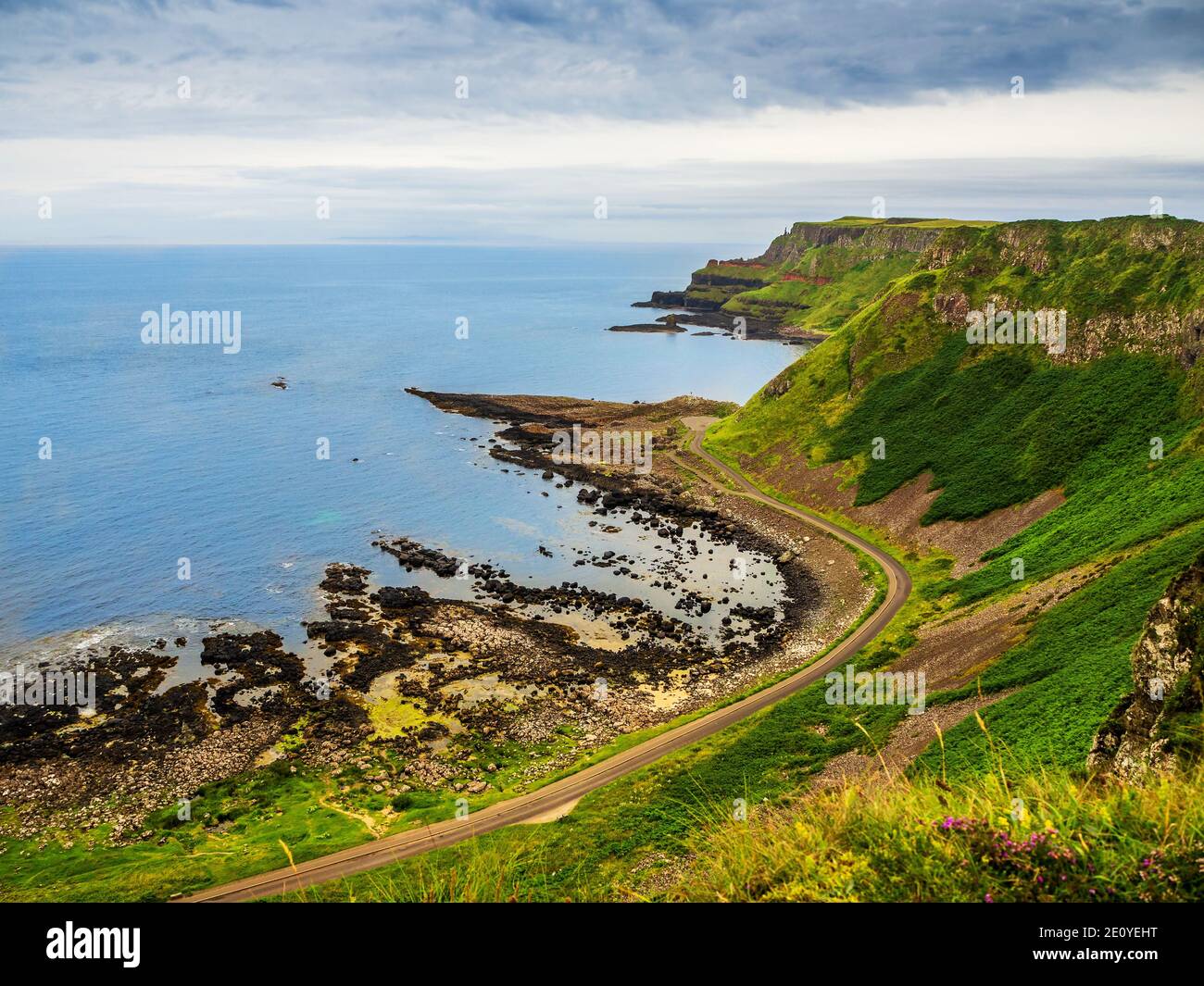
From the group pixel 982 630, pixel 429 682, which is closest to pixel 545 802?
pixel 429 682

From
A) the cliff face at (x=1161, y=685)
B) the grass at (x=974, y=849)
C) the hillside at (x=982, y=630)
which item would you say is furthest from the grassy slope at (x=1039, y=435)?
the grass at (x=974, y=849)

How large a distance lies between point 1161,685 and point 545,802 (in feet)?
96.6

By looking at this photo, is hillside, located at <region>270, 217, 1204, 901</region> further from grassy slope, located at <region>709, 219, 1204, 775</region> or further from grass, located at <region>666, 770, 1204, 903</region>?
grassy slope, located at <region>709, 219, 1204, 775</region>

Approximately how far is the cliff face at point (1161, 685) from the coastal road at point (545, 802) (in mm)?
24011

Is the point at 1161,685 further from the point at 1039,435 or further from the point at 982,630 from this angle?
the point at 1039,435

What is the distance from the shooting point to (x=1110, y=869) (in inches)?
306

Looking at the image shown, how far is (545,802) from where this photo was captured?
42.3 metres

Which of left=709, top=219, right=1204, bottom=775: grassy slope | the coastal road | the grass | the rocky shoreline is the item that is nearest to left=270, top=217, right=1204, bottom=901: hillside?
the grass

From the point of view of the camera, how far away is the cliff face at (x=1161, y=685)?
20.7m

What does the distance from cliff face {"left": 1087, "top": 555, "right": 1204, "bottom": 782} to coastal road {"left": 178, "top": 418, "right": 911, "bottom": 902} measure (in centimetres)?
2401

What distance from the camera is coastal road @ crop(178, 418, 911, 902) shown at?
35969mm

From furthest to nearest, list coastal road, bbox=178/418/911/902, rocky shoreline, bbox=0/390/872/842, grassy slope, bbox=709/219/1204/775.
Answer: rocky shoreline, bbox=0/390/872/842 → grassy slope, bbox=709/219/1204/775 → coastal road, bbox=178/418/911/902
